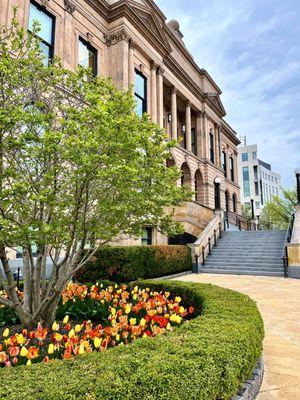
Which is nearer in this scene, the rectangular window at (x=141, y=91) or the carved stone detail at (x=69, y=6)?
the carved stone detail at (x=69, y=6)

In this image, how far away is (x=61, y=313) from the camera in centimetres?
541

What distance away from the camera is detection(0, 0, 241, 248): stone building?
1644 centimetres

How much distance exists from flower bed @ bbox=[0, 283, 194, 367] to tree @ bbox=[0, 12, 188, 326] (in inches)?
28.6

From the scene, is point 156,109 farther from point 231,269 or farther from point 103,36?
point 231,269

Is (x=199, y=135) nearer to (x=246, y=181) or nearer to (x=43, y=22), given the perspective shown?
(x=43, y=22)

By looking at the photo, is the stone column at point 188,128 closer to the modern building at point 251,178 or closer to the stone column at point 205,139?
the stone column at point 205,139

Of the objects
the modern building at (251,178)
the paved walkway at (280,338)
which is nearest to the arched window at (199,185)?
the paved walkway at (280,338)

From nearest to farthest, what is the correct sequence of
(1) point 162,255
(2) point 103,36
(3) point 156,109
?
(1) point 162,255, (2) point 103,36, (3) point 156,109

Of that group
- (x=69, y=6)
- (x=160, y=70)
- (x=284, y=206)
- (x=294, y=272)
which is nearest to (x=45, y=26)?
(x=69, y=6)

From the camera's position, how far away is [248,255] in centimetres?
1645

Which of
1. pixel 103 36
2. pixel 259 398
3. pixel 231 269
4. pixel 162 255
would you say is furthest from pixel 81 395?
pixel 103 36

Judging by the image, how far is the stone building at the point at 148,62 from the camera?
1644cm

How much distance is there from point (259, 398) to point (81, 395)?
7.11 ft

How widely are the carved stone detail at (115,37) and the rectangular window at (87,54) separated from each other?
1.50m
